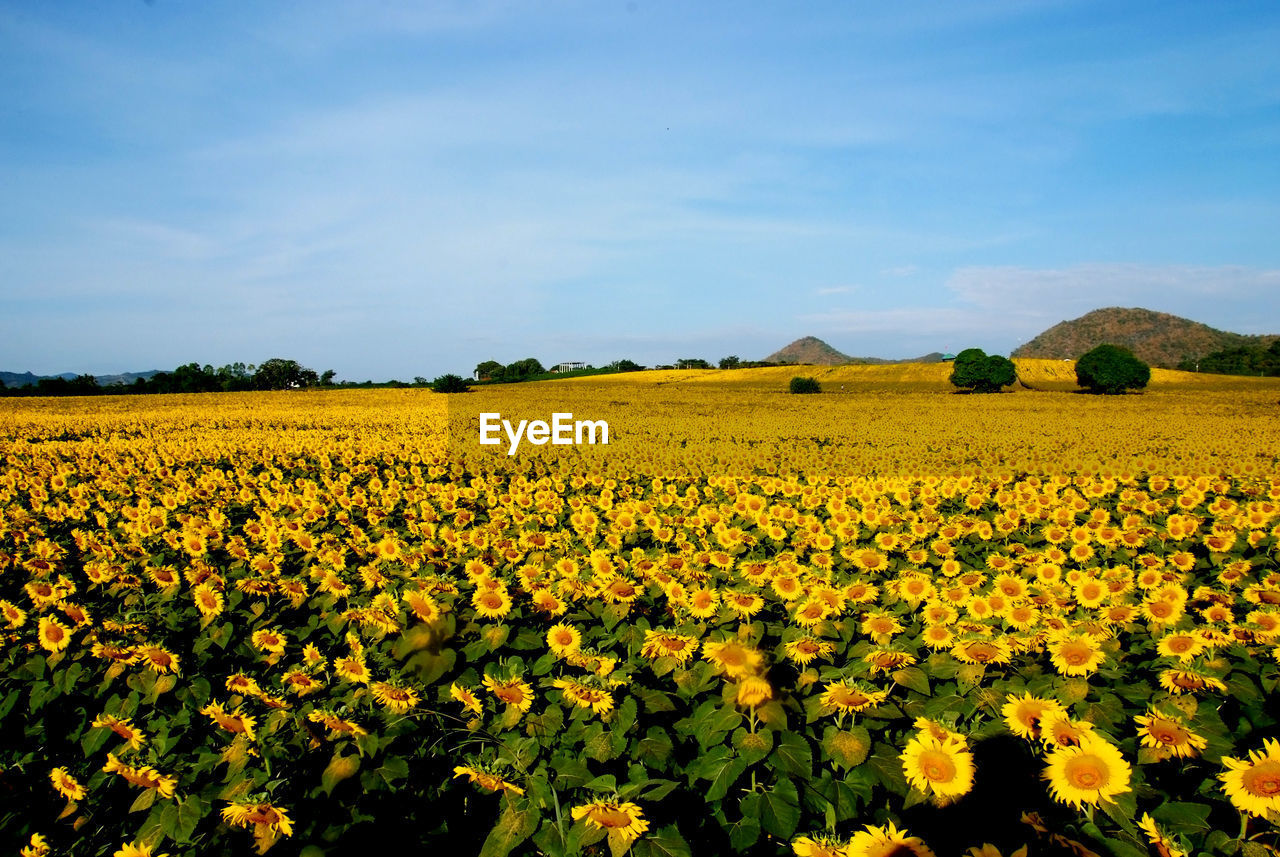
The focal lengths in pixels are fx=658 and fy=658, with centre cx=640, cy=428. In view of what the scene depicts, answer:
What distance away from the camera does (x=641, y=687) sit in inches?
135

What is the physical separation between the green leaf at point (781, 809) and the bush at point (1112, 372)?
76.6 m

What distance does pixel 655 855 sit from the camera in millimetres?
2412

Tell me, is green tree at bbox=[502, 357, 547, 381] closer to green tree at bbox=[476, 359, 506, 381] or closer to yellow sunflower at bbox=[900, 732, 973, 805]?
green tree at bbox=[476, 359, 506, 381]

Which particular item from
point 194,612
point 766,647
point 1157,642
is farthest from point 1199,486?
point 194,612

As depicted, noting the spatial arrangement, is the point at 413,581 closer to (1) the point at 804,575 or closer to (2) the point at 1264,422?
(1) the point at 804,575

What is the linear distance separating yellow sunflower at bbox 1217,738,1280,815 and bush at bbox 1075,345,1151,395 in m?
76.1

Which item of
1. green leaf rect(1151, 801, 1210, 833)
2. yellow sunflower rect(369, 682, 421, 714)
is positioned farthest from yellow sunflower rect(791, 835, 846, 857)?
yellow sunflower rect(369, 682, 421, 714)

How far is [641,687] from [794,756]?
901mm

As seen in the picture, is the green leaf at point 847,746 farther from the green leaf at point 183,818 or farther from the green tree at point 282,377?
the green tree at point 282,377

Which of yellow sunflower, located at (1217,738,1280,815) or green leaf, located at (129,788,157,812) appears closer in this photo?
yellow sunflower, located at (1217,738,1280,815)

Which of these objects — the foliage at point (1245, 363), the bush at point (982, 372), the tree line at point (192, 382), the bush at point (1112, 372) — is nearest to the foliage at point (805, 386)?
the bush at point (982, 372)

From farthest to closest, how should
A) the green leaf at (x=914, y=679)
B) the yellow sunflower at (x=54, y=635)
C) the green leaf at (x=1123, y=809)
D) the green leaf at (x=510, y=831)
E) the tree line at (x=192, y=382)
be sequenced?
the tree line at (x=192, y=382)
the yellow sunflower at (x=54, y=635)
the green leaf at (x=914, y=679)
the green leaf at (x=510, y=831)
the green leaf at (x=1123, y=809)

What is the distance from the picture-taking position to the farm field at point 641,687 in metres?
2.58

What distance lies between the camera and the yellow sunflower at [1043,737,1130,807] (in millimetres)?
2328
